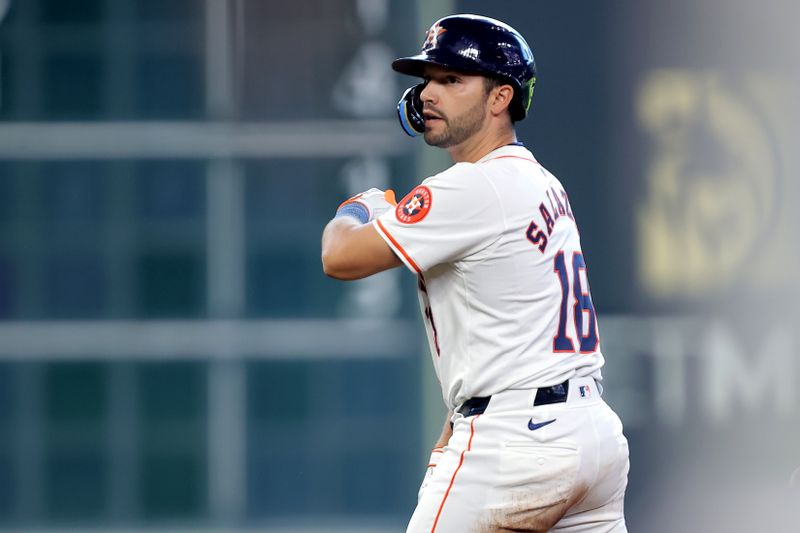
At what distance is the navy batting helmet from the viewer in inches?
98.5

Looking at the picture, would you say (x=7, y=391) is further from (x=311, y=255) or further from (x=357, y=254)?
(x=357, y=254)

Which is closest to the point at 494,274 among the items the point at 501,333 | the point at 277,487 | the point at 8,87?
the point at 501,333

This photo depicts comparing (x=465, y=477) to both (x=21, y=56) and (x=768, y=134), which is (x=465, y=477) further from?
(x=21, y=56)

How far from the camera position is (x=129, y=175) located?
5.25 m

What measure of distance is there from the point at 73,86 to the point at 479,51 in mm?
3231

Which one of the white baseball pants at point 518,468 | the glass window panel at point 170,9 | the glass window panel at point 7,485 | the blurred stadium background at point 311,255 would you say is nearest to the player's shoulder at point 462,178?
the white baseball pants at point 518,468

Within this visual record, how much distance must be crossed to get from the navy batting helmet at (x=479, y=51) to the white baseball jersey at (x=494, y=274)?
208 millimetres

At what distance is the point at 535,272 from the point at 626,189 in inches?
109

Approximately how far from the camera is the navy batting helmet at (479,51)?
2502 millimetres

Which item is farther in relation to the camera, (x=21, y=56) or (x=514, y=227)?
(x=21, y=56)

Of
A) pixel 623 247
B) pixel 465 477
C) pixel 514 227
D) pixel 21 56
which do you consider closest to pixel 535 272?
pixel 514 227

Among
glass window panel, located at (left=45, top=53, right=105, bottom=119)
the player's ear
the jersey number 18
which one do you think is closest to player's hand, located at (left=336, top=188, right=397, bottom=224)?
the player's ear

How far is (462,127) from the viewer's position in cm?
256

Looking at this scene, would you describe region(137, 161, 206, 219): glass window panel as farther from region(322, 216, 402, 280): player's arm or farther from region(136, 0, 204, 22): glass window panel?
region(322, 216, 402, 280): player's arm
